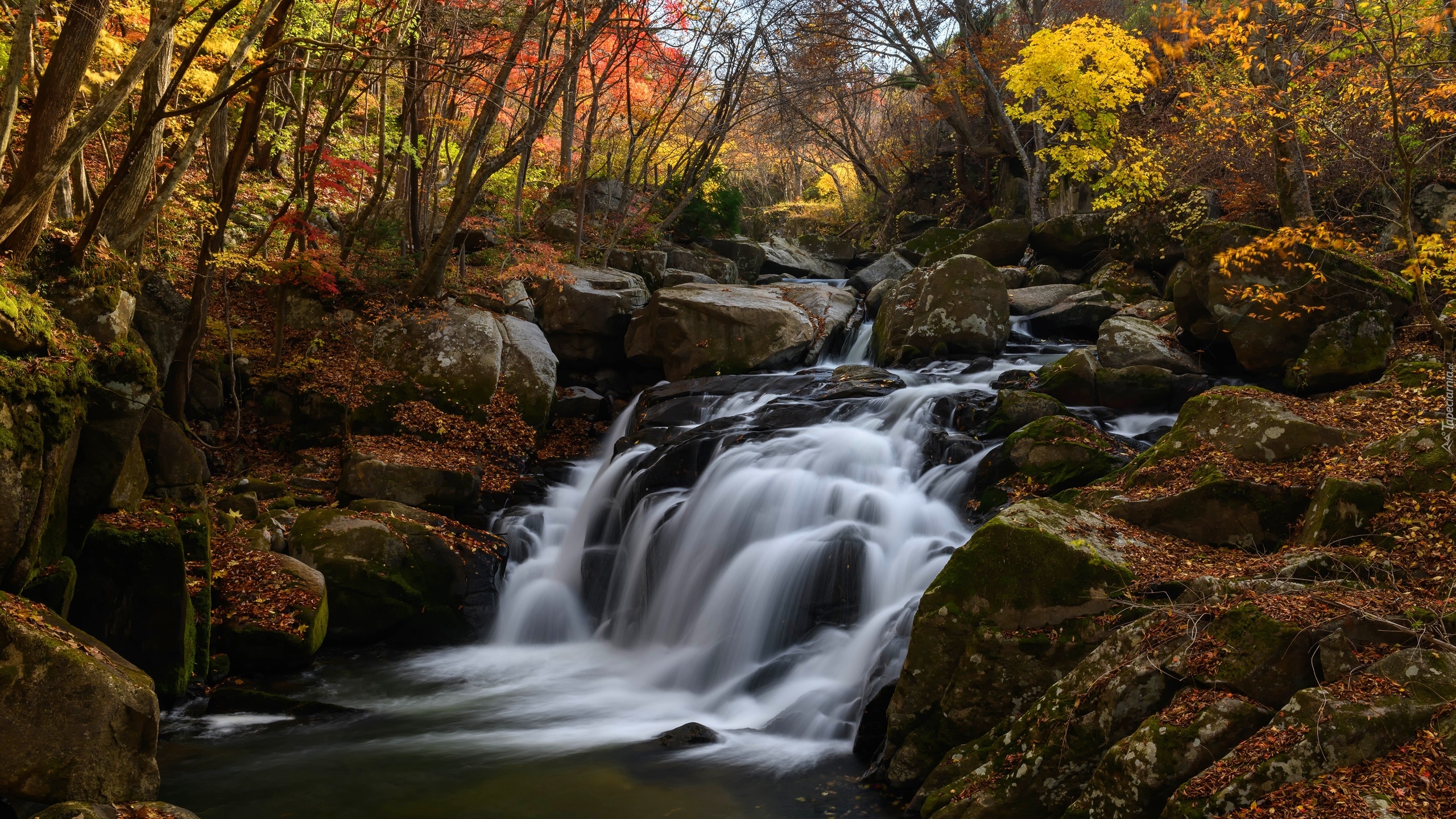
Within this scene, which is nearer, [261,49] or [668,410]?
[261,49]

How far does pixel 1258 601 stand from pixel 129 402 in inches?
287

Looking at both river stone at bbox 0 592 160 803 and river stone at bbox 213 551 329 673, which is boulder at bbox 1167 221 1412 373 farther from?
river stone at bbox 0 592 160 803

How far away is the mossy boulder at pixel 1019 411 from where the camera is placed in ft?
32.1

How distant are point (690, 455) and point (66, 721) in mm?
6977

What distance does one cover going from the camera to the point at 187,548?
6.91 m

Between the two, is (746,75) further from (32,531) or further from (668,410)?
(32,531)

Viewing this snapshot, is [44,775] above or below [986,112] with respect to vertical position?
below

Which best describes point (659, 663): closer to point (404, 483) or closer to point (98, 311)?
point (404, 483)

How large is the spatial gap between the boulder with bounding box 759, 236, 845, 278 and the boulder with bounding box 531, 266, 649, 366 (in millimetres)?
7173

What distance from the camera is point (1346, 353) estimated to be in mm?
9586

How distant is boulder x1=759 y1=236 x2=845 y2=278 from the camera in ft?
71.7

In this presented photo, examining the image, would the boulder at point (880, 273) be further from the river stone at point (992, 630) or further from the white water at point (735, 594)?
the river stone at point (992, 630)

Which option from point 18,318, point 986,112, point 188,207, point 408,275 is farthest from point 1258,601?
point 986,112

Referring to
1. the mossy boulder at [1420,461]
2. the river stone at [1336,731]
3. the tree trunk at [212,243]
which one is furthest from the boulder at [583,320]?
the river stone at [1336,731]
